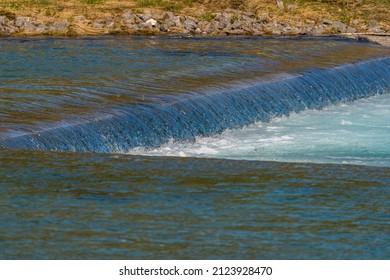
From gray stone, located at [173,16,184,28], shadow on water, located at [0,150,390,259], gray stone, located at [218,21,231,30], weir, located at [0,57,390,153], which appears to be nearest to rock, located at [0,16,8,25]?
gray stone, located at [173,16,184,28]

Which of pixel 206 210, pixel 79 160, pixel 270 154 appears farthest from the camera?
pixel 270 154

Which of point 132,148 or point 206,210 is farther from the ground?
point 206,210

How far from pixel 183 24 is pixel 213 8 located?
6.00 feet

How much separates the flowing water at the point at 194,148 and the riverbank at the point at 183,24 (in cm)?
173

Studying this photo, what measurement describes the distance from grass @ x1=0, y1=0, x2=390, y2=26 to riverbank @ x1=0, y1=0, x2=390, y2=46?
0.18 feet

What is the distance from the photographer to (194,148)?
15.6 m

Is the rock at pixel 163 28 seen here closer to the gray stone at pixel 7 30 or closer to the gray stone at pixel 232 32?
the gray stone at pixel 232 32

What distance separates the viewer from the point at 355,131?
17.4 m

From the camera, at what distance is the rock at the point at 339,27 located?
30.1 metres

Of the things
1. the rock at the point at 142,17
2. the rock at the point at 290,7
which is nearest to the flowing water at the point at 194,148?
the rock at the point at 142,17

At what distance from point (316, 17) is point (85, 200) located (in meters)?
22.2

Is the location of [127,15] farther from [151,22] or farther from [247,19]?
[247,19]
